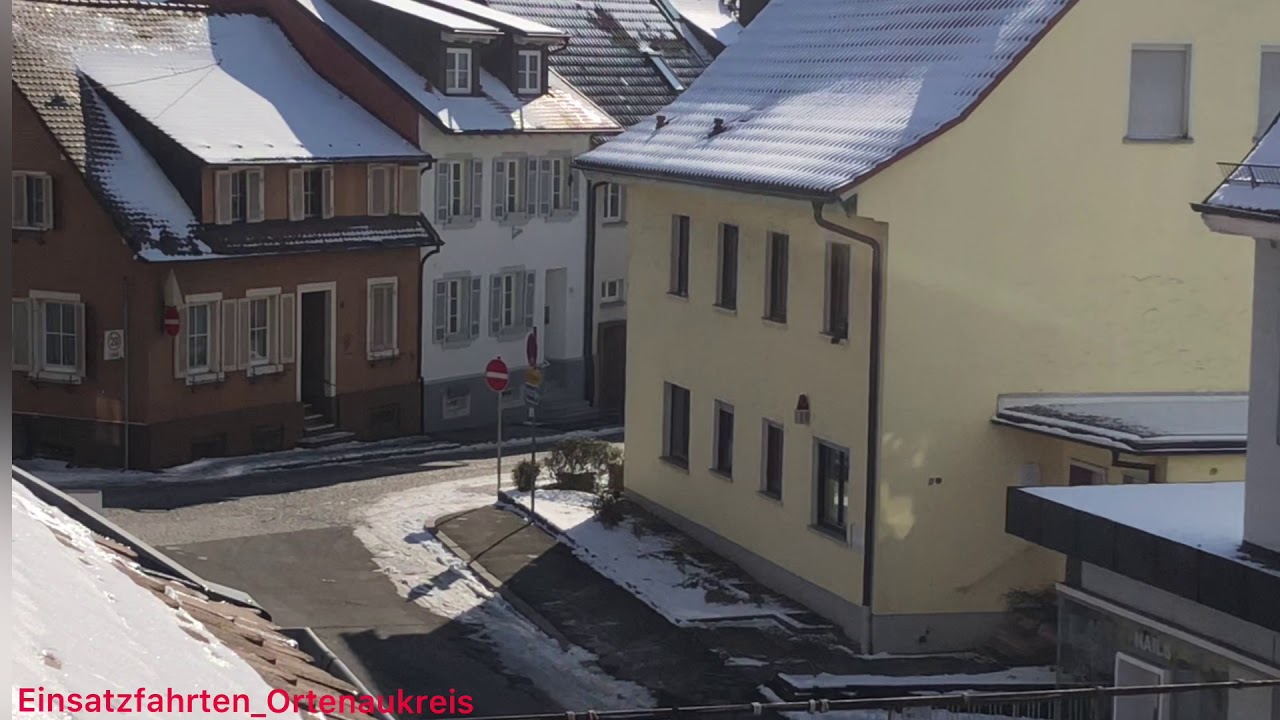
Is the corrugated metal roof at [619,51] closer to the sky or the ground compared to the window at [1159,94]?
closer to the sky

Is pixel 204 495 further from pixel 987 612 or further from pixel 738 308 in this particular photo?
pixel 987 612

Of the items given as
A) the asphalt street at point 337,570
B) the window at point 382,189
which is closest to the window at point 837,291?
the asphalt street at point 337,570

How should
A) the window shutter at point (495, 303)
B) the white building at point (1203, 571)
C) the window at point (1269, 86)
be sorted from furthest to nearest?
the window shutter at point (495, 303) → the window at point (1269, 86) → the white building at point (1203, 571)

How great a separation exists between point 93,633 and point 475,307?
32280mm

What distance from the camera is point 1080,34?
2116cm

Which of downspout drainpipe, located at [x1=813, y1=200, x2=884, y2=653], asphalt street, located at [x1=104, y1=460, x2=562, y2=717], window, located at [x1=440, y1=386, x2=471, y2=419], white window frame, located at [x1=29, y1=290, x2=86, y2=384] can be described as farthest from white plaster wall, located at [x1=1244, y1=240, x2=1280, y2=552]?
window, located at [x1=440, y1=386, x2=471, y2=419]

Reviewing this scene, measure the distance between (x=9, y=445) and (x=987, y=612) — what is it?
739 inches

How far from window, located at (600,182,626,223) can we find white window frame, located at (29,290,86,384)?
12.6 metres

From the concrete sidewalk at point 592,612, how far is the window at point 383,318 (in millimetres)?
8701

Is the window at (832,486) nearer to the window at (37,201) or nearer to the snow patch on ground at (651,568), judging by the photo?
the snow patch on ground at (651,568)

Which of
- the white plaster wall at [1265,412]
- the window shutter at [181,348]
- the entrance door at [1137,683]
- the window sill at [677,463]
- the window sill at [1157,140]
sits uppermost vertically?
the window sill at [1157,140]

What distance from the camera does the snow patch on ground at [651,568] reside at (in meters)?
22.2

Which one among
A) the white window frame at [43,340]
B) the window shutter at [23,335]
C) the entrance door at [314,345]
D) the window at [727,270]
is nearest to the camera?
the window at [727,270]

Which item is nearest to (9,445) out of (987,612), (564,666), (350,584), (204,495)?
(564,666)
